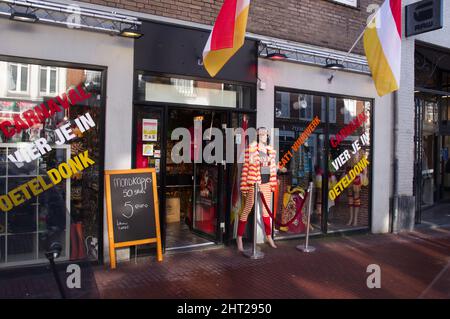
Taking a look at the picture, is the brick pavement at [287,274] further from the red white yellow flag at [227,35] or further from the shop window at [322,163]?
the red white yellow flag at [227,35]

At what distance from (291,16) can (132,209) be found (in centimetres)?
462

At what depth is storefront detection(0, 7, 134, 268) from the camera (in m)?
5.59

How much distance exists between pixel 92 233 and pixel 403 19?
778 centimetres

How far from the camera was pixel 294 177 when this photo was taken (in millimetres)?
8242

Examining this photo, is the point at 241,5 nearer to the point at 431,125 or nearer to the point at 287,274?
the point at 287,274

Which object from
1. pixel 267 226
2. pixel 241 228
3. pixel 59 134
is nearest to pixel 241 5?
pixel 59 134

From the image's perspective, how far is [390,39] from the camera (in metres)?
7.02

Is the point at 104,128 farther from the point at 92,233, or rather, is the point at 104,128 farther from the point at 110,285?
the point at 110,285

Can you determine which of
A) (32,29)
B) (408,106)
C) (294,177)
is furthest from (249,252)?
(408,106)

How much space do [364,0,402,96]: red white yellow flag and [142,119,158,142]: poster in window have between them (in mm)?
3742

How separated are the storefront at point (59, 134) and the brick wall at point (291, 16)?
924mm

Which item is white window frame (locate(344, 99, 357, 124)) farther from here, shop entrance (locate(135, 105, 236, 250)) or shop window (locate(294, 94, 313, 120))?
shop entrance (locate(135, 105, 236, 250))

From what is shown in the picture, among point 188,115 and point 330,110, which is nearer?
point 188,115

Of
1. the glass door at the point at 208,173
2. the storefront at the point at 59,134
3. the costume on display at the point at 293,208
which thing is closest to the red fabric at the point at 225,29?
the storefront at the point at 59,134
